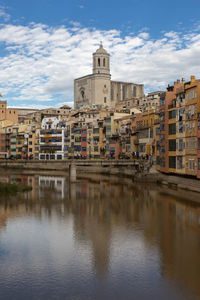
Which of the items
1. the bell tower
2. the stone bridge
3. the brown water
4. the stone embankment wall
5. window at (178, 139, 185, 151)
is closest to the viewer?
the brown water

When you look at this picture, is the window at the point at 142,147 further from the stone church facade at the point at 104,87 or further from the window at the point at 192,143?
the stone church facade at the point at 104,87

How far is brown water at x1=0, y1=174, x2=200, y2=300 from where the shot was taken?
2014 cm

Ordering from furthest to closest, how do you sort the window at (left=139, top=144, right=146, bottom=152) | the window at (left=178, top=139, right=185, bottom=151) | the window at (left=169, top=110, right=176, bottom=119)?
the window at (left=139, top=144, right=146, bottom=152) → the window at (left=169, top=110, right=176, bottom=119) → the window at (left=178, top=139, right=185, bottom=151)

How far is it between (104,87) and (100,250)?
558 feet

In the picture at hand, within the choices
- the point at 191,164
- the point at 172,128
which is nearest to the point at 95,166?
the point at 172,128

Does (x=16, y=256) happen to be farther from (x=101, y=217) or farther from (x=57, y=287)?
(x=101, y=217)

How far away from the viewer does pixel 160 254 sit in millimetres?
A: 25438

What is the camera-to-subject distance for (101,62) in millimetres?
197250

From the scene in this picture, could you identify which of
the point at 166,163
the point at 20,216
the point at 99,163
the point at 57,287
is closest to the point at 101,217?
the point at 20,216

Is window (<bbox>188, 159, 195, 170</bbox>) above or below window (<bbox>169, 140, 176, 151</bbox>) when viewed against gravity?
below

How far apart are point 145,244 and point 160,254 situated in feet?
8.04

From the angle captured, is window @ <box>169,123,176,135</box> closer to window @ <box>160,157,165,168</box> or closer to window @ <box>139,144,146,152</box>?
window @ <box>160,157,165,168</box>

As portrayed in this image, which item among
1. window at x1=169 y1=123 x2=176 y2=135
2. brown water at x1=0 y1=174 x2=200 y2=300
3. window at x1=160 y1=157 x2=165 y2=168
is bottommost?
brown water at x1=0 y1=174 x2=200 y2=300

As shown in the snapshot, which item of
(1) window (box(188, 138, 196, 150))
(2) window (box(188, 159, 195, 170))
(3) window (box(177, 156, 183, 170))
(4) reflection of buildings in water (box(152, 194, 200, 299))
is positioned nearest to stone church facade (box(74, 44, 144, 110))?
(3) window (box(177, 156, 183, 170))
